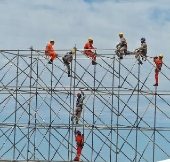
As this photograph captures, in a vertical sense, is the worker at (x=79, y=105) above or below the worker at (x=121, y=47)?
below

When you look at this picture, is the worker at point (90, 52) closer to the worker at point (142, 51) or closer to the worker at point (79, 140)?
the worker at point (142, 51)

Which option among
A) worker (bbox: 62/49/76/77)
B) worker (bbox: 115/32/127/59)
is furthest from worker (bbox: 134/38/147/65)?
worker (bbox: 62/49/76/77)

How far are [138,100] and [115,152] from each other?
302cm

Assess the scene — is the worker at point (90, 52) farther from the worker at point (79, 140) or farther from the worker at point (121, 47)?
the worker at point (79, 140)

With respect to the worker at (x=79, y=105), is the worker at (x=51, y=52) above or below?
above

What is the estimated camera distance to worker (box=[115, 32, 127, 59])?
35.9 meters

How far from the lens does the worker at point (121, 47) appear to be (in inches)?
1414

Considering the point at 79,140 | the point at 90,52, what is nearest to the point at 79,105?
the point at 79,140

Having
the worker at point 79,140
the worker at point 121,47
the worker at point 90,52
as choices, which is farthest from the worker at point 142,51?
the worker at point 79,140

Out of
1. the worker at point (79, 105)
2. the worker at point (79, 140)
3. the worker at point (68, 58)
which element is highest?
the worker at point (68, 58)

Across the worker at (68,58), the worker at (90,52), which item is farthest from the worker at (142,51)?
the worker at (68,58)

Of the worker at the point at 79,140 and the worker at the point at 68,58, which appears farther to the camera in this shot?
the worker at the point at 79,140

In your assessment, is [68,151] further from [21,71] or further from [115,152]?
[21,71]

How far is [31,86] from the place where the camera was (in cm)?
3756
